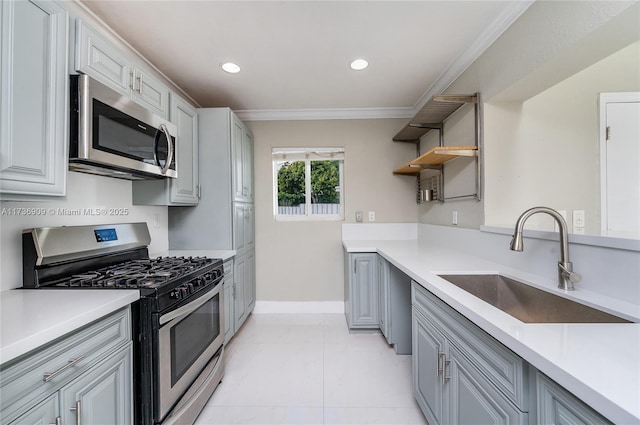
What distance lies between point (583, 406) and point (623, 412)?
0.42 ft

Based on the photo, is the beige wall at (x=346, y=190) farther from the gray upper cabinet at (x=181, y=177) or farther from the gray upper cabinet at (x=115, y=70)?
the gray upper cabinet at (x=115, y=70)

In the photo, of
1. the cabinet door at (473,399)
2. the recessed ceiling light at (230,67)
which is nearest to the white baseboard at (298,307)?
the cabinet door at (473,399)

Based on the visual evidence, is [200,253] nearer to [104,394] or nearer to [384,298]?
[104,394]

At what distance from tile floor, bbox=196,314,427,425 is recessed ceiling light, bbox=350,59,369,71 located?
7.91 ft

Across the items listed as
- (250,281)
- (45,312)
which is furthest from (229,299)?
(45,312)

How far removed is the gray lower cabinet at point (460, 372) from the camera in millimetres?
771

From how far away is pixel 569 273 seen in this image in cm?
111

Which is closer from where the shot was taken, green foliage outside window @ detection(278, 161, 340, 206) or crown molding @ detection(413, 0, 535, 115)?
crown molding @ detection(413, 0, 535, 115)

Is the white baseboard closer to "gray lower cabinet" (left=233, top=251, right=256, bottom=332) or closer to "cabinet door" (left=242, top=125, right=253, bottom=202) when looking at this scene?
"gray lower cabinet" (left=233, top=251, right=256, bottom=332)

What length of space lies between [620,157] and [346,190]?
87.0 inches

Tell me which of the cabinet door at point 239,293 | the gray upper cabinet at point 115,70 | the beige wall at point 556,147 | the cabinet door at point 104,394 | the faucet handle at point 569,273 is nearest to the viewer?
the cabinet door at point 104,394

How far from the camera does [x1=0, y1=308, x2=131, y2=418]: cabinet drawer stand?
712mm

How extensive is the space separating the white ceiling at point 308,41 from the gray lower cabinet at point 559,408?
185 cm

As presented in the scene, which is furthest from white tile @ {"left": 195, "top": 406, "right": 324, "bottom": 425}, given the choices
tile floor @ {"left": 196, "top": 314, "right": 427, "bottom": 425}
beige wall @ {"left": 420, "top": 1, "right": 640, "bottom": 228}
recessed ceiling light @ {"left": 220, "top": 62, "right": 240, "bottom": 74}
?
recessed ceiling light @ {"left": 220, "top": 62, "right": 240, "bottom": 74}
